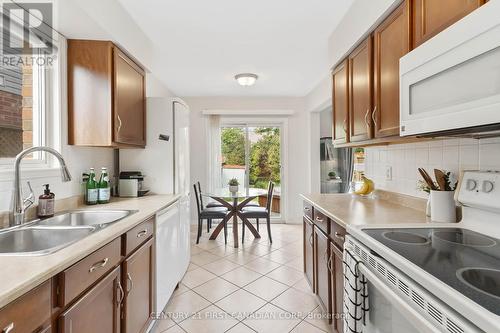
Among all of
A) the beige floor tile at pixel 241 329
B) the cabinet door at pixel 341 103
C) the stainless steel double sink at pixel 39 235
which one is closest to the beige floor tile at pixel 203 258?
the beige floor tile at pixel 241 329

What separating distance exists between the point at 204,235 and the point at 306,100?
2.88 metres

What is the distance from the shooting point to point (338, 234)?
1617 millimetres

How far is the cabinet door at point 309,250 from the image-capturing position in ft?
7.41

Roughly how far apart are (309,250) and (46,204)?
1960 mm

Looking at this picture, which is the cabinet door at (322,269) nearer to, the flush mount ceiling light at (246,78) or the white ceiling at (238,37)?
the white ceiling at (238,37)

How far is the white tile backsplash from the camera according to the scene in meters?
1.36

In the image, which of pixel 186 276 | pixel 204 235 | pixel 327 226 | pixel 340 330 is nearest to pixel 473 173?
pixel 327 226

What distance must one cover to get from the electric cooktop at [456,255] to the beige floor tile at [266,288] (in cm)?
145

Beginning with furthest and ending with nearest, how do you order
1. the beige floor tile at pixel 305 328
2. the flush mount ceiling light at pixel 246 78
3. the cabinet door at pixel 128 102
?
the flush mount ceiling light at pixel 246 78
the cabinet door at pixel 128 102
the beige floor tile at pixel 305 328

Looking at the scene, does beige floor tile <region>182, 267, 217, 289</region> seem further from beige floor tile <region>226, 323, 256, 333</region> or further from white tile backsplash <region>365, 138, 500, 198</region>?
white tile backsplash <region>365, 138, 500, 198</region>

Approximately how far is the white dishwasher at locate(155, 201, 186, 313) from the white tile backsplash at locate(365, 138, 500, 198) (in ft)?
6.05

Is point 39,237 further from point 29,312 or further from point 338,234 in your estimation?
point 338,234

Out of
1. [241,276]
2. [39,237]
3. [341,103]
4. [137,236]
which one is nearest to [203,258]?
[241,276]

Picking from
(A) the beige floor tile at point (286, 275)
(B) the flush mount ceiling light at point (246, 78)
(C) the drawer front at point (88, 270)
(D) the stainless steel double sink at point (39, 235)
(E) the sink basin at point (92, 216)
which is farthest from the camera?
(B) the flush mount ceiling light at point (246, 78)
